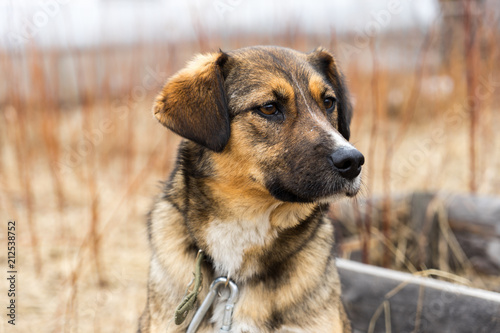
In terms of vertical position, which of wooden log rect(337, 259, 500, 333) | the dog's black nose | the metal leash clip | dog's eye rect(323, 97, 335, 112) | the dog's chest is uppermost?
dog's eye rect(323, 97, 335, 112)

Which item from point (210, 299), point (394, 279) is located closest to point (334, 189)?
point (210, 299)

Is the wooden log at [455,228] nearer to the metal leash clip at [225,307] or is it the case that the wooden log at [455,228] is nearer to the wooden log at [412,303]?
the wooden log at [412,303]

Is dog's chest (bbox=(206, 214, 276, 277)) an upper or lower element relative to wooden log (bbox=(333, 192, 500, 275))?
upper

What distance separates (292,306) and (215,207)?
0.62 metres

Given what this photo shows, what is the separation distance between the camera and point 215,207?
92.9 inches

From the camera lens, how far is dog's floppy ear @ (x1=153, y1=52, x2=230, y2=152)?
88.7 inches

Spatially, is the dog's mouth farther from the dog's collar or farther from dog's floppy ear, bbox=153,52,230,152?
the dog's collar

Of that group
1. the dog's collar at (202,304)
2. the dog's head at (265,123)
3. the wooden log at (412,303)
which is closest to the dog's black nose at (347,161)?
the dog's head at (265,123)

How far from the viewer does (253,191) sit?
7.61 ft

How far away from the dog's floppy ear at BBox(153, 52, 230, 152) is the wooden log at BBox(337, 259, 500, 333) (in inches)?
68.5

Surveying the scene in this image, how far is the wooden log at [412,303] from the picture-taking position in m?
2.91

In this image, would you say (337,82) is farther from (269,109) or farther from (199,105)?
(199,105)

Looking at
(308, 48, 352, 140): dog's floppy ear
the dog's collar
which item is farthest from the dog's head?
the dog's collar

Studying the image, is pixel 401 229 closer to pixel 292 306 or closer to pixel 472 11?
pixel 472 11
